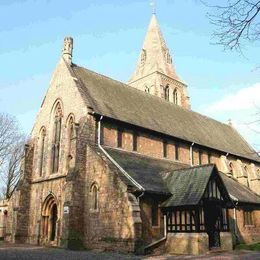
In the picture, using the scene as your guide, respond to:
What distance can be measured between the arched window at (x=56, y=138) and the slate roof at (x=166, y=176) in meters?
4.96

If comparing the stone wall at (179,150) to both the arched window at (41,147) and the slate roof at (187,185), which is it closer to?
the slate roof at (187,185)

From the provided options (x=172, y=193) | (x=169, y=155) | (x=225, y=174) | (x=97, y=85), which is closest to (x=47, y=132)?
(x=97, y=85)

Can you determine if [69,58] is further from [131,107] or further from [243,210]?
[243,210]

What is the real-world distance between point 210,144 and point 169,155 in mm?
6613

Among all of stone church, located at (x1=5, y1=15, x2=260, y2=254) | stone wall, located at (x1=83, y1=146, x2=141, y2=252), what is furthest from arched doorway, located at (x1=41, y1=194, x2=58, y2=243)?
stone wall, located at (x1=83, y1=146, x2=141, y2=252)

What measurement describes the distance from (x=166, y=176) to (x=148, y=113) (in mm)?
8315

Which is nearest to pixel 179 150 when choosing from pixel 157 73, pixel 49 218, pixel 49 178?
pixel 49 178

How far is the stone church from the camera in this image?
2172cm

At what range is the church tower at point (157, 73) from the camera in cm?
5788

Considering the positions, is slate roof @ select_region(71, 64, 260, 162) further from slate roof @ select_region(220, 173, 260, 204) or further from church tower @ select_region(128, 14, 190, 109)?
church tower @ select_region(128, 14, 190, 109)

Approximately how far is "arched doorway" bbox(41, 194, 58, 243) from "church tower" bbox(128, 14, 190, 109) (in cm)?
3260

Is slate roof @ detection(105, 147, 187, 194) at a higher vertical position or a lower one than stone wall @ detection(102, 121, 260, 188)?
lower

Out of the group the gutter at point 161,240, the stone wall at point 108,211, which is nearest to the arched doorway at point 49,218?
the stone wall at point 108,211

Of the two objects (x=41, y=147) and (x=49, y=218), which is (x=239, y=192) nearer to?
(x=49, y=218)
